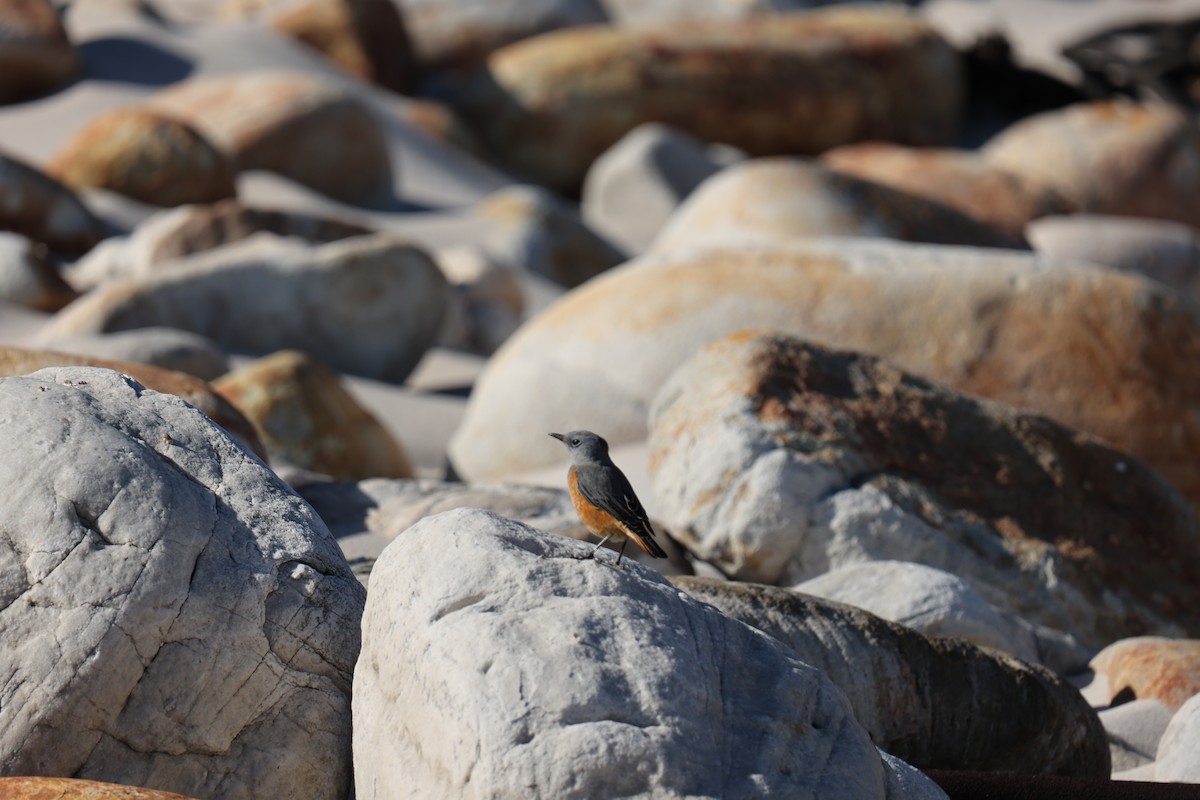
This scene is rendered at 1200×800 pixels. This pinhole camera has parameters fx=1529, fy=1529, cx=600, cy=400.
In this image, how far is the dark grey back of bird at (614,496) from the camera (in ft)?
11.4

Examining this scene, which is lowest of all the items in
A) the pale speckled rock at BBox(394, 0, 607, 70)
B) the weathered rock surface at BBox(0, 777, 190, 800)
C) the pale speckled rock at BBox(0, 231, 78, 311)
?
the pale speckled rock at BBox(394, 0, 607, 70)

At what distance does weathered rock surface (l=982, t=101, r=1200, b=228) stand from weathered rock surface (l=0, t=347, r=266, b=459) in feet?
33.8

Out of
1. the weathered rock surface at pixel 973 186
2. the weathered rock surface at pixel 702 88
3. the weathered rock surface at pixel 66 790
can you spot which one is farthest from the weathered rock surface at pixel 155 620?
the weathered rock surface at pixel 702 88

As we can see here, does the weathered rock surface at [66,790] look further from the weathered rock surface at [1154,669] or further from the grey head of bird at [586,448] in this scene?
the weathered rock surface at [1154,669]

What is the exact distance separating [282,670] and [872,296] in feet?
13.5

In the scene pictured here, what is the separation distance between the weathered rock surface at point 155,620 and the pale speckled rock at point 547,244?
870 centimetres

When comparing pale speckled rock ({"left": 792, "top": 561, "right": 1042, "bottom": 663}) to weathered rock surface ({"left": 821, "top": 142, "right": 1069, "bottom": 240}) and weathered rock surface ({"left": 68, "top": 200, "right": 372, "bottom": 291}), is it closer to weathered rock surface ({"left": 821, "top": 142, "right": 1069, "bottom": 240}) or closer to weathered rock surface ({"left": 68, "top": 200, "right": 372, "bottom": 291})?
weathered rock surface ({"left": 68, "top": 200, "right": 372, "bottom": 291})

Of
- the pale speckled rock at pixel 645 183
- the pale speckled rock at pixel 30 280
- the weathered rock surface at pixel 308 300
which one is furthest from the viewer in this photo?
the pale speckled rock at pixel 645 183

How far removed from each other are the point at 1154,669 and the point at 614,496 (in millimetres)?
1982

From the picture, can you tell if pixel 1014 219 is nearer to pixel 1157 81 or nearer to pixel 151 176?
pixel 151 176

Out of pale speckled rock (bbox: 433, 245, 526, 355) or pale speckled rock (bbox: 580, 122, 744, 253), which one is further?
pale speckled rock (bbox: 580, 122, 744, 253)

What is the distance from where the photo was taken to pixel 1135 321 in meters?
6.80

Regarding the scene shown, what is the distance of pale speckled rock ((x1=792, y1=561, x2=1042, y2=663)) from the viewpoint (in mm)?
4438

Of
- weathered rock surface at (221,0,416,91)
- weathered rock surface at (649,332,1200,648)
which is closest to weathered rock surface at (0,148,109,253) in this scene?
weathered rock surface at (221,0,416,91)
